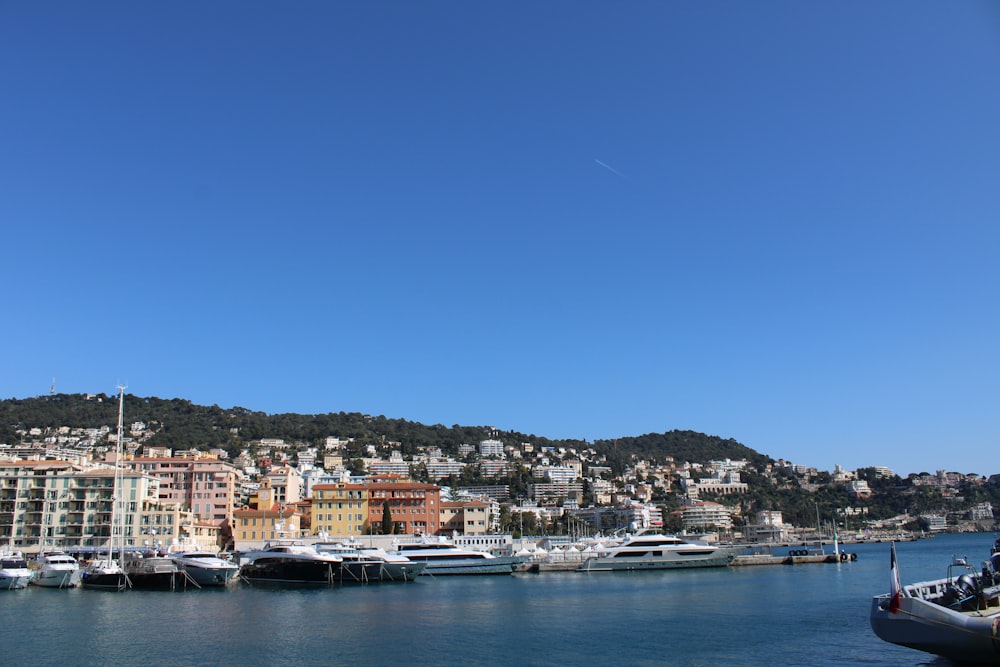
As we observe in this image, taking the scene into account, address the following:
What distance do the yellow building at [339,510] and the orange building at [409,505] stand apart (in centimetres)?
158

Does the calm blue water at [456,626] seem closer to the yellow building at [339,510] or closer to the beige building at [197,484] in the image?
the yellow building at [339,510]

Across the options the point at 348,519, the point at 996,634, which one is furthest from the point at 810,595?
the point at 348,519

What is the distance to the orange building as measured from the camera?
89750 mm

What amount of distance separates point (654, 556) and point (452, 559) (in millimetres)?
19505

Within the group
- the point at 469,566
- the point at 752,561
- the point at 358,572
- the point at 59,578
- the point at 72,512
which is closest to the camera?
the point at 59,578

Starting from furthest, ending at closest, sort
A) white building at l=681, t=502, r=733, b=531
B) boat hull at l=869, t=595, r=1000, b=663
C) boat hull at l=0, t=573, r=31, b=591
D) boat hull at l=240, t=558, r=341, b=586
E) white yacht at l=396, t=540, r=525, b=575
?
white building at l=681, t=502, r=733, b=531 < white yacht at l=396, t=540, r=525, b=575 < boat hull at l=240, t=558, r=341, b=586 < boat hull at l=0, t=573, r=31, b=591 < boat hull at l=869, t=595, r=1000, b=663

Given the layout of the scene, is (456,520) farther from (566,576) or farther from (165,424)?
(165,424)

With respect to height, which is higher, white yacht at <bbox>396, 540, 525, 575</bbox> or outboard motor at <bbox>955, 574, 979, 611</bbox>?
outboard motor at <bbox>955, 574, 979, 611</bbox>

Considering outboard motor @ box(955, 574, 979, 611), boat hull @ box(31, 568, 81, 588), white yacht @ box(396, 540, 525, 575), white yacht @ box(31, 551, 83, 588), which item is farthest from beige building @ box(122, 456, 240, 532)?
outboard motor @ box(955, 574, 979, 611)

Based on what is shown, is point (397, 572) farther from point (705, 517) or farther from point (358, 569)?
point (705, 517)

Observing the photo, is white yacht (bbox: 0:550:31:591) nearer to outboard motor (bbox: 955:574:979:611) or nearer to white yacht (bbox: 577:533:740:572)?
white yacht (bbox: 577:533:740:572)

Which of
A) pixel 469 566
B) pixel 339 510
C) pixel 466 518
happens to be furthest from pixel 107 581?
pixel 466 518

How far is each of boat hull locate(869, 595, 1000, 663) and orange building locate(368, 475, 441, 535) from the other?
70.6 m

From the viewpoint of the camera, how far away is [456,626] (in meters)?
34.1
